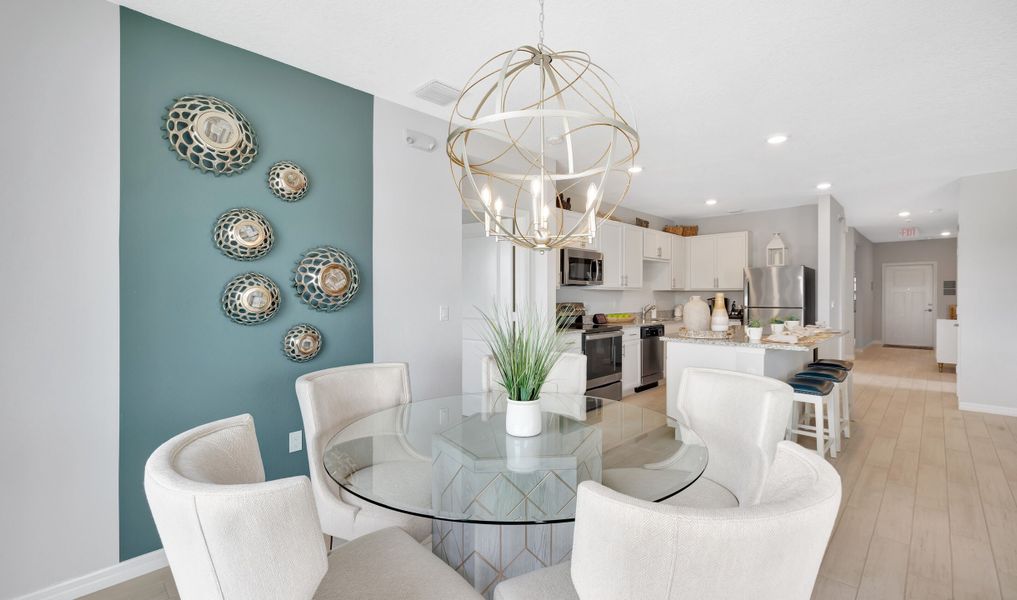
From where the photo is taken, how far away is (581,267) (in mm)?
4824

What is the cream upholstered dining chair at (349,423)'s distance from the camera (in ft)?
5.37

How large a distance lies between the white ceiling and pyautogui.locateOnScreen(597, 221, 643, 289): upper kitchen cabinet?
154 centimetres

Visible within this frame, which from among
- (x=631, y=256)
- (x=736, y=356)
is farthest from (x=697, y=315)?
(x=631, y=256)

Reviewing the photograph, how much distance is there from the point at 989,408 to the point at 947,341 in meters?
2.76

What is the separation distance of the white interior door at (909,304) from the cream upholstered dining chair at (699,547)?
39.5 ft

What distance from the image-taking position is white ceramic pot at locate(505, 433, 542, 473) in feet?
4.50

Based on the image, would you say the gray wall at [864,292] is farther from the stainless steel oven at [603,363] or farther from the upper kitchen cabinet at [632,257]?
the stainless steel oven at [603,363]

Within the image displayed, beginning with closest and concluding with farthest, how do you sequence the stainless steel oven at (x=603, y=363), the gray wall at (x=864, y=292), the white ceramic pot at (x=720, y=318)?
the white ceramic pot at (x=720, y=318), the stainless steel oven at (x=603, y=363), the gray wall at (x=864, y=292)

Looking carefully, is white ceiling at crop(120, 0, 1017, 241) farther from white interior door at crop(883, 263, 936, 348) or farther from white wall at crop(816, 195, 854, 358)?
white interior door at crop(883, 263, 936, 348)

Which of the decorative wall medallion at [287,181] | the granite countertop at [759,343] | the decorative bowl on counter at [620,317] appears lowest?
the granite countertop at [759,343]

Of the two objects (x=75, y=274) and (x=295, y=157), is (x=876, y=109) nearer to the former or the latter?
(x=295, y=157)

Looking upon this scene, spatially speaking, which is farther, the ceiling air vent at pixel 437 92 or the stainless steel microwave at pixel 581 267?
the stainless steel microwave at pixel 581 267

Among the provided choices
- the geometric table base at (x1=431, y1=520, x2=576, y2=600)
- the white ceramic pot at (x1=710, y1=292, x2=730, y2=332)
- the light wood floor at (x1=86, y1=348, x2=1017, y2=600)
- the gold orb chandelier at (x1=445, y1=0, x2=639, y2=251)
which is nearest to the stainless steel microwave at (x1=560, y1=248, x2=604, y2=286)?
the gold orb chandelier at (x1=445, y1=0, x2=639, y2=251)

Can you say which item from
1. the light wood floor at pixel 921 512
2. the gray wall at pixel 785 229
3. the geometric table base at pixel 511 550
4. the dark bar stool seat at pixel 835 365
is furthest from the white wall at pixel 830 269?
the geometric table base at pixel 511 550
